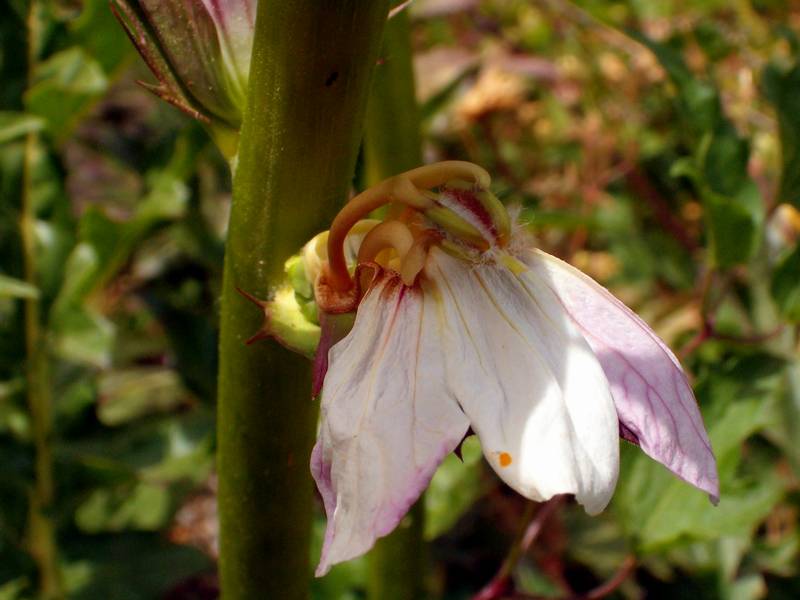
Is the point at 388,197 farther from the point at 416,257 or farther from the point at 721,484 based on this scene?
the point at 721,484

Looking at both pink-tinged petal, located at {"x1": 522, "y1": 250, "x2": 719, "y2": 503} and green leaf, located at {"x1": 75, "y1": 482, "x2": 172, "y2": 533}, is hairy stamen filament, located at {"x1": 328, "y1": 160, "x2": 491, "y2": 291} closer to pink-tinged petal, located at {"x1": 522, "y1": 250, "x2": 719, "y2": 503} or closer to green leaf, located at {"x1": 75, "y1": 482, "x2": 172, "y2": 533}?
pink-tinged petal, located at {"x1": 522, "y1": 250, "x2": 719, "y2": 503}

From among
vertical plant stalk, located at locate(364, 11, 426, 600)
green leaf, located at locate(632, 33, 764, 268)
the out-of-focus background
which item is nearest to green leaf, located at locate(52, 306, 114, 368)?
the out-of-focus background

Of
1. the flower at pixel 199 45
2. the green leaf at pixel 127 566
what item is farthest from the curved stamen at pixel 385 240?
the green leaf at pixel 127 566

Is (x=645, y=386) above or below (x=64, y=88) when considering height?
below

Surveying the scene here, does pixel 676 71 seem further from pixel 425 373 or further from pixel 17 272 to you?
pixel 17 272

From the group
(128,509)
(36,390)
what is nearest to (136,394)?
(128,509)

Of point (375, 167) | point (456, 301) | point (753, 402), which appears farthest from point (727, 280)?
point (456, 301)

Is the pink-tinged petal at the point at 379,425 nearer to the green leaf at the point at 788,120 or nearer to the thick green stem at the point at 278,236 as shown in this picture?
the thick green stem at the point at 278,236
